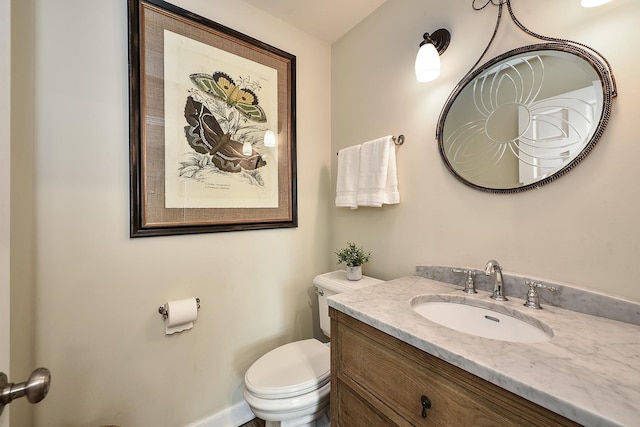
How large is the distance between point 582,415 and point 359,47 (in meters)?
1.85

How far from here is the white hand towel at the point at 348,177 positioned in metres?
1.49

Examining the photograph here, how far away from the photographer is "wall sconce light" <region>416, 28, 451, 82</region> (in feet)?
3.60

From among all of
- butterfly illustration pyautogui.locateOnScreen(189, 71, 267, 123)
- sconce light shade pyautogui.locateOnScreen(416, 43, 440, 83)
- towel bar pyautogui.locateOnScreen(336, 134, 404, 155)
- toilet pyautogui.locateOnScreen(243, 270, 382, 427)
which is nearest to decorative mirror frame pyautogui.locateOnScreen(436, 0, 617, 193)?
sconce light shade pyautogui.locateOnScreen(416, 43, 440, 83)

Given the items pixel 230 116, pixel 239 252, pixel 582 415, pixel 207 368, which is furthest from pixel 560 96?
pixel 207 368

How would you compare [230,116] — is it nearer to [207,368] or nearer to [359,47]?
[359,47]

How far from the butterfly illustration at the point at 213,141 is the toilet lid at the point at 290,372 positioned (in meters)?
1.02

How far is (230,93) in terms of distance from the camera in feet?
4.54

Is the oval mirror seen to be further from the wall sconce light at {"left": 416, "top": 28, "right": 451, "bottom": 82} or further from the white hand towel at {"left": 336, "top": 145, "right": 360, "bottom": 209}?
the white hand towel at {"left": 336, "top": 145, "right": 360, "bottom": 209}

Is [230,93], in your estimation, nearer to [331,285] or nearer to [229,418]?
[331,285]

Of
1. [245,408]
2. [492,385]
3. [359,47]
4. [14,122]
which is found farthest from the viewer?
[359,47]

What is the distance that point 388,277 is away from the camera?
144 cm

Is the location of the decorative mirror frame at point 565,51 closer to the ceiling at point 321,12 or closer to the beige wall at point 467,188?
the beige wall at point 467,188

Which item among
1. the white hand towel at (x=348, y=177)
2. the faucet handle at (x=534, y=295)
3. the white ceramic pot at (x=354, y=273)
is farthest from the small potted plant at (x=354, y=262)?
the faucet handle at (x=534, y=295)

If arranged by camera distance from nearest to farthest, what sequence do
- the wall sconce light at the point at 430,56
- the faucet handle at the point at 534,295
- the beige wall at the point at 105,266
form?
the faucet handle at the point at 534,295, the beige wall at the point at 105,266, the wall sconce light at the point at 430,56
